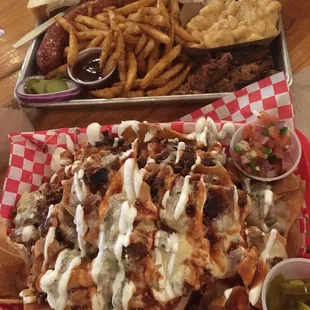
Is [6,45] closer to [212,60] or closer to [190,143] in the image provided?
[212,60]

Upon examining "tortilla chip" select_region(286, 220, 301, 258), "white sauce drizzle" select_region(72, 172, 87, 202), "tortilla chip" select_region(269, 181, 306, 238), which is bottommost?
"tortilla chip" select_region(286, 220, 301, 258)

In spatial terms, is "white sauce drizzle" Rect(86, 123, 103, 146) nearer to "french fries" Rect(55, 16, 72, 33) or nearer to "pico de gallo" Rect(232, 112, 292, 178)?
"pico de gallo" Rect(232, 112, 292, 178)

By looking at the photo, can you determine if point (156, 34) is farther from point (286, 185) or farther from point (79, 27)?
point (286, 185)

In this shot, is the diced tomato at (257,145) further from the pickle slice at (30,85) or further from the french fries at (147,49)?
the pickle slice at (30,85)

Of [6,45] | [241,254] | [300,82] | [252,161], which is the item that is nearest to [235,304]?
[241,254]

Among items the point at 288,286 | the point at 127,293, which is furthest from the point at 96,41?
the point at 288,286

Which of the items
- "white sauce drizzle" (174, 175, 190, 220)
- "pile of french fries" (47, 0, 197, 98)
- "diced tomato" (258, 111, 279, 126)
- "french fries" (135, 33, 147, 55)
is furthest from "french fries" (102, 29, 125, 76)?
"white sauce drizzle" (174, 175, 190, 220)

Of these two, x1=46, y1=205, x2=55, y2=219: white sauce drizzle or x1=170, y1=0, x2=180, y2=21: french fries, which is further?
x1=170, y1=0, x2=180, y2=21: french fries
